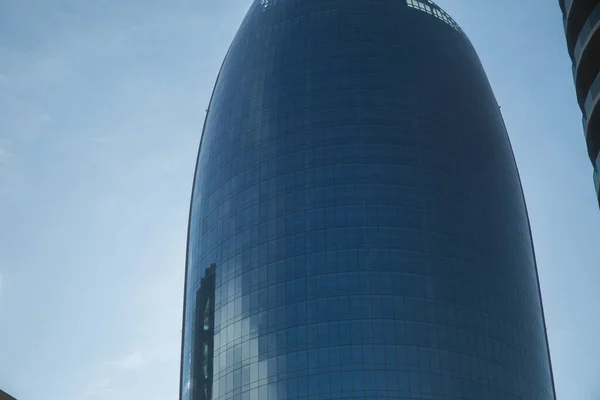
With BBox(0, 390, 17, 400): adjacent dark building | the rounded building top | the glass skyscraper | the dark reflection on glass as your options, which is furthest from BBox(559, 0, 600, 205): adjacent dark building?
the rounded building top

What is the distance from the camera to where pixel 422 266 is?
386 feet

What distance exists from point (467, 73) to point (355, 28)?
1790cm

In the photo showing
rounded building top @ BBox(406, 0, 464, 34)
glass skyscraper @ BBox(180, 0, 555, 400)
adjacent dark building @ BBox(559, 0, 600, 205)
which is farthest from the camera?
rounded building top @ BBox(406, 0, 464, 34)

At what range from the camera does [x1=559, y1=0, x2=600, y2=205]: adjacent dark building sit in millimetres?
49344

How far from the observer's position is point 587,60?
1994 inches

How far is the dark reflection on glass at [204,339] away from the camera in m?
125

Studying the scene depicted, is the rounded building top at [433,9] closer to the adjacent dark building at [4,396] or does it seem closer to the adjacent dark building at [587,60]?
the adjacent dark building at [587,60]

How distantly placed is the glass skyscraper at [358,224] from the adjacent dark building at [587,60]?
63465 millimetres

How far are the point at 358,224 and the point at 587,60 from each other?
70115mm

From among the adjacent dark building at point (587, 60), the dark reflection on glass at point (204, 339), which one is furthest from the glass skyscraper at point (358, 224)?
the adjacent dark building at point (587, 60)

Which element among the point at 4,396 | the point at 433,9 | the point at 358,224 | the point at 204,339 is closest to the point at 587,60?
the point at 4,396

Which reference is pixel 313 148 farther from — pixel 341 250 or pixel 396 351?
pixel 396 351

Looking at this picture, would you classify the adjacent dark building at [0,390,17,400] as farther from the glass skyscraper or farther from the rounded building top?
the rounded building top

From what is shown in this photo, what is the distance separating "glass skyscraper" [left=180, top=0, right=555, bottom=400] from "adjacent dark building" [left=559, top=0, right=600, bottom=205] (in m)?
63.5
